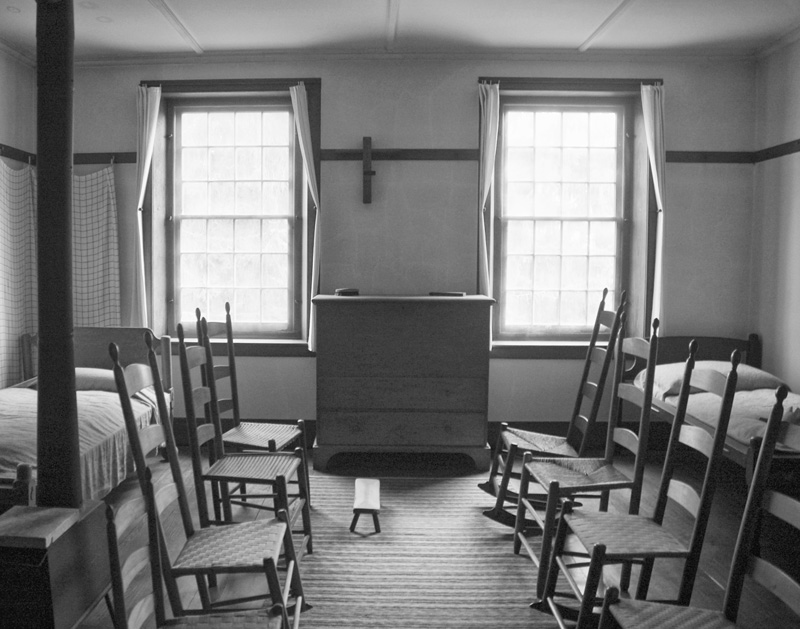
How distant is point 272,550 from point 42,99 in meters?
1.69

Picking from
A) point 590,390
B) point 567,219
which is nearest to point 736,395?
point 590,390

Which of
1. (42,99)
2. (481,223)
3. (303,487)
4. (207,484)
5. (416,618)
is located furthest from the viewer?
(481,223)

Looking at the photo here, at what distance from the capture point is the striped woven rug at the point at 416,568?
8.43 ft

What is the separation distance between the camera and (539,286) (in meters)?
5.21

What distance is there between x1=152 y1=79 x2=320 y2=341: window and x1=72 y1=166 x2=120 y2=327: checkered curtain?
351 millimetres

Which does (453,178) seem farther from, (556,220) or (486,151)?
(556,220)

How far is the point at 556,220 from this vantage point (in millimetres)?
5188

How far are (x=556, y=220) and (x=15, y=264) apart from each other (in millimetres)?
4384

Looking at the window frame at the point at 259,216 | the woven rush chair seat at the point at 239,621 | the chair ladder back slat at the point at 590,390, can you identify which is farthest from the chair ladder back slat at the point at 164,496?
the window frame at the point at 259,216

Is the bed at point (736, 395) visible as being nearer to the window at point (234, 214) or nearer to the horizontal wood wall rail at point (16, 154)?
the window at point (234, 214)

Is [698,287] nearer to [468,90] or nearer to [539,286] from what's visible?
[539,286]

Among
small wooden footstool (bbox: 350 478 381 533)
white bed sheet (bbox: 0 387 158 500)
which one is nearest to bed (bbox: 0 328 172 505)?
white bed sheet (bbox: 0 387 158 500)

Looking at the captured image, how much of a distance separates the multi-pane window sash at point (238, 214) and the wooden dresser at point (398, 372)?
108cm

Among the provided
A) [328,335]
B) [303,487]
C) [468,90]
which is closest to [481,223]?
[468,90]
